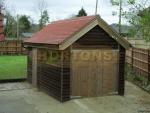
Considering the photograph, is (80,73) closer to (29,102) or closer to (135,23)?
(29,102)

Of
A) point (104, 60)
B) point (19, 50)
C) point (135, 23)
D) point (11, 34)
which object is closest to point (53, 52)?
point (104, 60)

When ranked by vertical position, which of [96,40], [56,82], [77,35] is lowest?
[56,82]

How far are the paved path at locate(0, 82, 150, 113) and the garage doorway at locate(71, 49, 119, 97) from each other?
42cm

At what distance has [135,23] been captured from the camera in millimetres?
16547

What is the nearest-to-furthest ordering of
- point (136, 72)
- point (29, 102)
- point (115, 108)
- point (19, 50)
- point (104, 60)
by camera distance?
point (115, 108) → point (29, 102) → point (104, 60) → point (136, 72) → point (19, 50)

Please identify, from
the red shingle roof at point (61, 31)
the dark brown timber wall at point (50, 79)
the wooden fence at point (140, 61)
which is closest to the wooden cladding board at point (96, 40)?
the red shingle roof at point (61, 31)

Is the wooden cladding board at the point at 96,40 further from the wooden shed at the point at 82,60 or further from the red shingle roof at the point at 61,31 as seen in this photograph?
the red shingle roof at the point at 61,31

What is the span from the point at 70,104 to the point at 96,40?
3.09 metres

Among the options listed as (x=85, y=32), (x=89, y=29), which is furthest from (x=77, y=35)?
(x=89, y=29)

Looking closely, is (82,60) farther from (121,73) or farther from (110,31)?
(121,73)

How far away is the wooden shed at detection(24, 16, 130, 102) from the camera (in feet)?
41.7

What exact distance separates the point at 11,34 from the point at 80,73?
1894 inches

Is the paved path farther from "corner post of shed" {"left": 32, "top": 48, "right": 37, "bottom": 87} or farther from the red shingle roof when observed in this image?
the red shingle roof

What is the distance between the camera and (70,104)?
1241 centimetres
